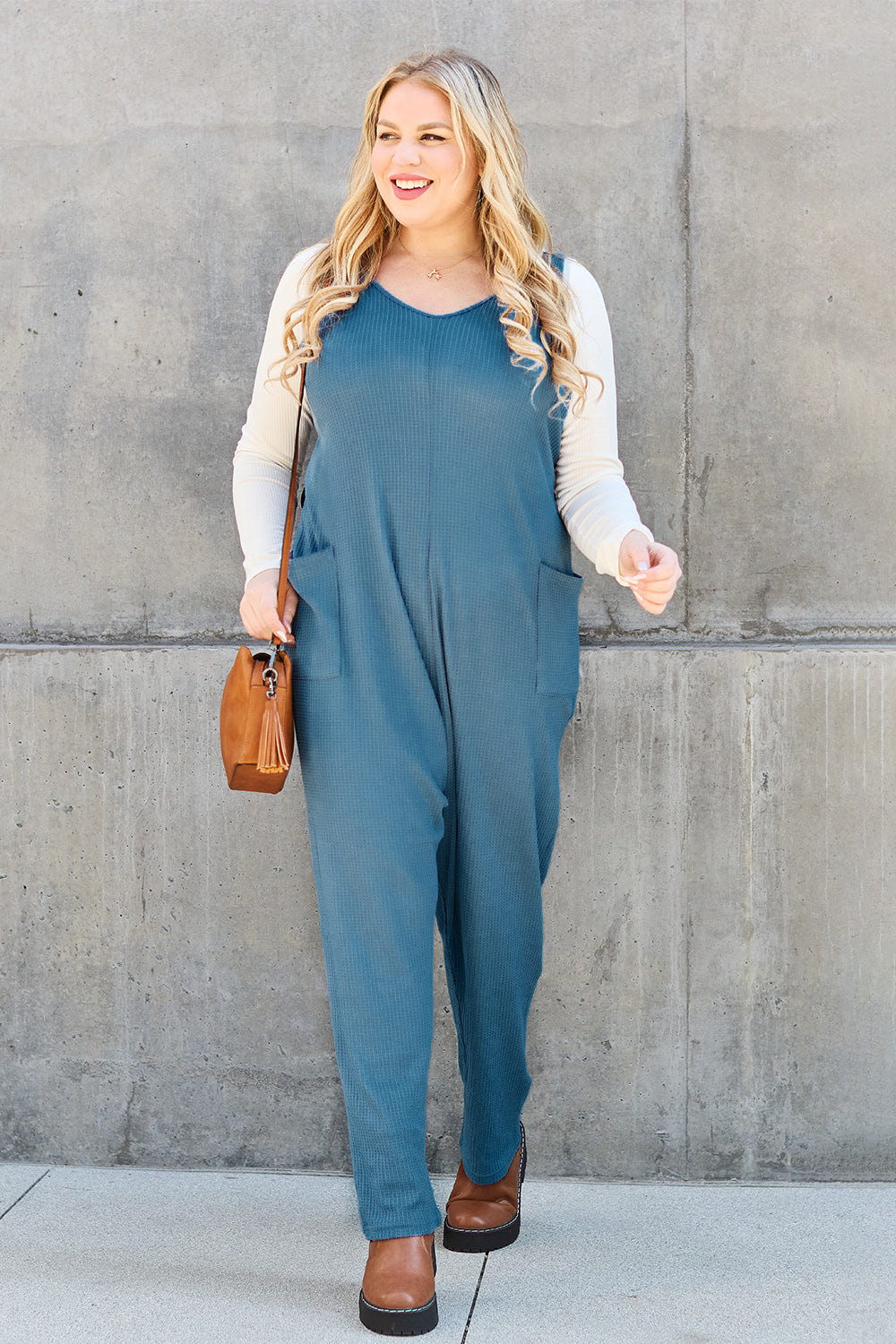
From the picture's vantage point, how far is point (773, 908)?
2.82 m

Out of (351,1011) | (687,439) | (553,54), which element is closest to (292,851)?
(351,1011)

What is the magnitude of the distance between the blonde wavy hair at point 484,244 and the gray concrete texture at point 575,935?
2.69 ft

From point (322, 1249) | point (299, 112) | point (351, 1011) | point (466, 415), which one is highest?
point (299, 112)

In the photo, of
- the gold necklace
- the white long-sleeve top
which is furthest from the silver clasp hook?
the gold necklace

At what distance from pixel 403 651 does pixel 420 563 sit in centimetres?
15

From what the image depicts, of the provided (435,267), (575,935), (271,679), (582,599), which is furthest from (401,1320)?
(435,267)

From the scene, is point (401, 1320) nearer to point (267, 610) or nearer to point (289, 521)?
point (267, 610)

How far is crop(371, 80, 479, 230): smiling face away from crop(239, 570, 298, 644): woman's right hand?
0.67 m

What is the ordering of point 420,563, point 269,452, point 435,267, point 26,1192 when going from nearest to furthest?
point 420,563 < point 435,267 < point 269,452 < point 26,1192

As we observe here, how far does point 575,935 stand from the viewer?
9.33 ft

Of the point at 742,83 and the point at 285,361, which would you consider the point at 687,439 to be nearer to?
the point at 742,83

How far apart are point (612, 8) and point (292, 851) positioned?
1.97 m

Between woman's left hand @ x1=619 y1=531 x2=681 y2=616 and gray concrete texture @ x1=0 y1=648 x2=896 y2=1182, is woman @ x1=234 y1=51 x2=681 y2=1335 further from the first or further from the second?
gray concrete texture @ x1=0 y1=648 x2=896 y2=1182

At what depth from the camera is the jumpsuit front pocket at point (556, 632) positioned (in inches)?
90.0
